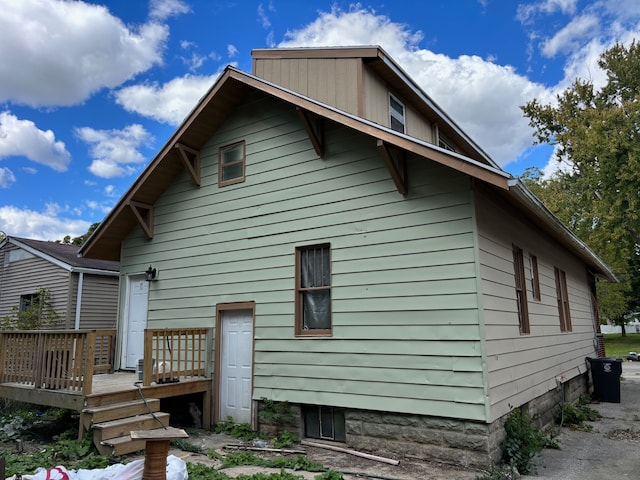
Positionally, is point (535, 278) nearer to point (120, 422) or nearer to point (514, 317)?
point (514, 317)

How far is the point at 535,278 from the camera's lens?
8.48 m

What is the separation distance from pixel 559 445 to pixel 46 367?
8307 mm

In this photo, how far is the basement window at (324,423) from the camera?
6793mm

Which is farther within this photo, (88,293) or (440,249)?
(88,293)

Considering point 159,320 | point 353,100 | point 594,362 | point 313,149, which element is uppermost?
point 353,100

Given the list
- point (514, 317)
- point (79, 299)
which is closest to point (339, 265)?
point (514, 317)

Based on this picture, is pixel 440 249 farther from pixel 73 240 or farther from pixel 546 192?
pixel 73 240

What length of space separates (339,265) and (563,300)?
6.96 metres

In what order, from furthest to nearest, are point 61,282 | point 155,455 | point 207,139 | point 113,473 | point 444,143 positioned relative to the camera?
point 61,282
point 444,143
point 207,139
point 113,473
point 155,455

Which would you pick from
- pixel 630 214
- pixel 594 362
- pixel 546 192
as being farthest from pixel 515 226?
pixel 546 192

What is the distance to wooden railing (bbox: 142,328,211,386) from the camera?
7.20 meters

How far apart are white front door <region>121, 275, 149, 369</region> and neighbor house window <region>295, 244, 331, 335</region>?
4388 mm

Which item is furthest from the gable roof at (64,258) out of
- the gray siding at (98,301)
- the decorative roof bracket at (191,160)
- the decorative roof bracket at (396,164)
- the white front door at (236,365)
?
the decorative roof bracket at (396,164)

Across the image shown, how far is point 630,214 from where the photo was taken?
20.0 m
